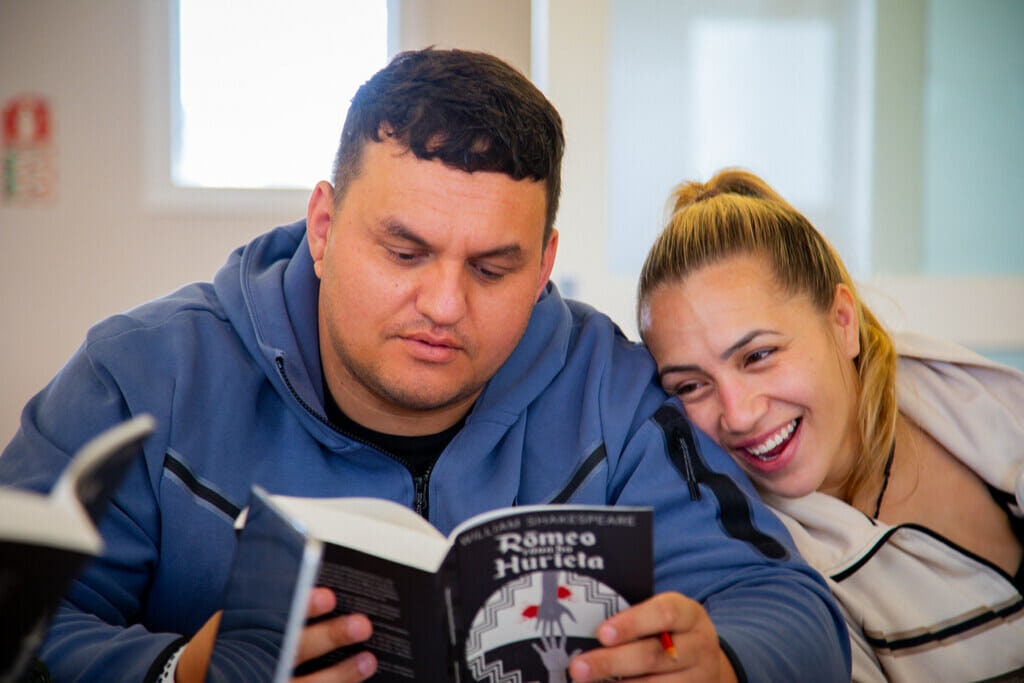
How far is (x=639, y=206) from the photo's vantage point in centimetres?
246

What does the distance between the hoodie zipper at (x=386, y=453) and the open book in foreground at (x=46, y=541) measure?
63 cm

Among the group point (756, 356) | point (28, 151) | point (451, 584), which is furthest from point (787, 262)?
point (28, 151)

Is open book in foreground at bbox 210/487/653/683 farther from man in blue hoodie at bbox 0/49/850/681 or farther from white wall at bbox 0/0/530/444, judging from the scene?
white wall at bbox 0/0/530/444

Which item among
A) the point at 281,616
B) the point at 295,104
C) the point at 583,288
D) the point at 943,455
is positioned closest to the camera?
the point at 281,616

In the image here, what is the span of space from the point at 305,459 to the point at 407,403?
16 cm

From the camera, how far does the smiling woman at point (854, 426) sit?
4.37 feet

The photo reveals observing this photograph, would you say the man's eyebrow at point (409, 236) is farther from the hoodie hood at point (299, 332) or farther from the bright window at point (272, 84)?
the bright window at point (272, 84)

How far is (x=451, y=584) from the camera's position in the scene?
827 millimetres

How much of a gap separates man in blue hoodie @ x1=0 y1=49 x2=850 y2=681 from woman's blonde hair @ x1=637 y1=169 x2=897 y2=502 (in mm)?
239

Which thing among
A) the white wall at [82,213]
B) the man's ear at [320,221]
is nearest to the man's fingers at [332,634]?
the man's ear at [320,221]

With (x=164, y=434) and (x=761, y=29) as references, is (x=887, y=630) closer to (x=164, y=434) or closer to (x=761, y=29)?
(x=164, y=434)

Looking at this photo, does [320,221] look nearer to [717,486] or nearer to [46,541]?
[717,486]

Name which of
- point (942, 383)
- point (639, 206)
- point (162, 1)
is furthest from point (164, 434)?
point (162, 1)

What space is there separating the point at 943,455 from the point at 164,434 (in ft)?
3.90
